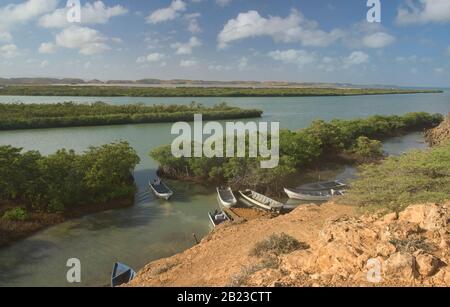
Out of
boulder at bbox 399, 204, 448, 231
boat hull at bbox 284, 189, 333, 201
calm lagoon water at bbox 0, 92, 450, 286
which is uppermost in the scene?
boulder at bbox 399, 204, 448, 231

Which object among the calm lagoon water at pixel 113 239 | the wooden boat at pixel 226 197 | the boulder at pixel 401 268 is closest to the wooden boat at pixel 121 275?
the calm lagoon water at pixel 113 239

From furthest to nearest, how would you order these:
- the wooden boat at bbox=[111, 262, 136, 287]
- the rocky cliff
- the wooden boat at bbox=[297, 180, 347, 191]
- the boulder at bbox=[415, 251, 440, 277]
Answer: the wooden boat at bbox=[297, 180, 347, 191] → the wooden boat at bbox=[111, 262, 136, 287] → the rocky cliff → the boulder at bbox=[415, 251, 440, 277]

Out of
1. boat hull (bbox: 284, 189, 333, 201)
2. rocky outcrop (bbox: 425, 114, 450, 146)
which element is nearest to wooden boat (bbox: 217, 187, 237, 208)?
boat hull (bbox: 284, 189, 333, 201)

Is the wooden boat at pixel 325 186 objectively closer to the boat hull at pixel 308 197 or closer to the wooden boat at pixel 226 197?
the boat hull at pixel 308 197

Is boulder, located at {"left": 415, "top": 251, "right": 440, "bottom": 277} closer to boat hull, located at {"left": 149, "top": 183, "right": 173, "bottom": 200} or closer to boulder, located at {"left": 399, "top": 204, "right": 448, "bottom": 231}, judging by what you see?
boulder, located at {"left": 399, "top": 204, "right": 448, "bottom": 231}

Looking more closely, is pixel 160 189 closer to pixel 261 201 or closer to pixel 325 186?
pixel 261 201
